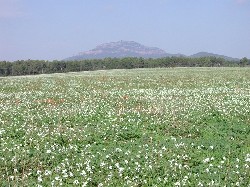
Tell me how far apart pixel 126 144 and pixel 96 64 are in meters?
120

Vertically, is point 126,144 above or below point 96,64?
below

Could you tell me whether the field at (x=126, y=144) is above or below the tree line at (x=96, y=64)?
below

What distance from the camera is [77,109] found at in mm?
21203

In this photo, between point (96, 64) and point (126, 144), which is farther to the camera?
point (96, 64)

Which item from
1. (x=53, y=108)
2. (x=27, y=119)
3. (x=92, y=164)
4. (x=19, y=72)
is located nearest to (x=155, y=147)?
(x=92, y=164)

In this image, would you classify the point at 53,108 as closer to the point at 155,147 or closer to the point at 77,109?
the point at 77,109

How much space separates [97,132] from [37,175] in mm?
5312

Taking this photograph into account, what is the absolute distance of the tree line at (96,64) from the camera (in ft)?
400

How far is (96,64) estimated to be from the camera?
133250 mm

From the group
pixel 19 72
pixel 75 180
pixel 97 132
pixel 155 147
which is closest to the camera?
pixel 75 180

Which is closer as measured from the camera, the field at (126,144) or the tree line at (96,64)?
the field at (126,144)

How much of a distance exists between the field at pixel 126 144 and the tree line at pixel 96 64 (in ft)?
335

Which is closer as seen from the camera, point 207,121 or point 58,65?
point 207,121

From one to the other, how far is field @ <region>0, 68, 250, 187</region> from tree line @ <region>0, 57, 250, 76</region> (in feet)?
335
